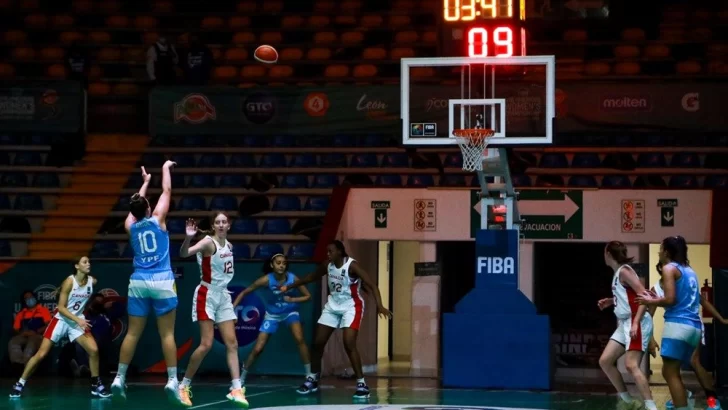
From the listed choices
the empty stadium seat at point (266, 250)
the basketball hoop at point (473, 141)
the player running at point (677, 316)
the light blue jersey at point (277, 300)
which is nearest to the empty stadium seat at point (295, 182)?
the empty stadium seat at point (266, 250)

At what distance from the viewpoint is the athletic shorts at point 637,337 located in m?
12.6

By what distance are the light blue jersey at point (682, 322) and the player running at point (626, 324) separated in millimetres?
1338

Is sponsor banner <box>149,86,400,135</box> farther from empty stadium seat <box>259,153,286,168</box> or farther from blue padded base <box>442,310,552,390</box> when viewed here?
blue padded base <box>442,310,552,390</box>

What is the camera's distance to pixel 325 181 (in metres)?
21.1

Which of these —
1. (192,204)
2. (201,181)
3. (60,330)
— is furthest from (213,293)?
(201,181)

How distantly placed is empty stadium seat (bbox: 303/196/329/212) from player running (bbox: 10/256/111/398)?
5954mm

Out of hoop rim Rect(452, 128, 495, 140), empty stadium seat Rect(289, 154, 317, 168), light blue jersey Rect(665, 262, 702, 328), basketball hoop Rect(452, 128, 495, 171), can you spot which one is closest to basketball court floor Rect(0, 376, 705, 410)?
light blue jersey Rect(665, 262, 702, 328)

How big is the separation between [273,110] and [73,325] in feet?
25.4

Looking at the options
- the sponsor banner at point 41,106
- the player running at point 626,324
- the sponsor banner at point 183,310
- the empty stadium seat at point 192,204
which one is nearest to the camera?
the player running at point 626,324

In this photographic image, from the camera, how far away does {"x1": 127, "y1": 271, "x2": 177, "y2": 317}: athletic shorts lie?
39.8 ft

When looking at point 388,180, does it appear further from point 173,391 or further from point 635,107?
point 173,391

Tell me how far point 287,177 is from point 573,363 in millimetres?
5975

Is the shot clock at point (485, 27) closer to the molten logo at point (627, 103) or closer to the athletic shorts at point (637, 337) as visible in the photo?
the athletic shorts at point (637, 337)

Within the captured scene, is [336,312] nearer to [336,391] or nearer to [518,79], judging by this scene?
[336,391]
